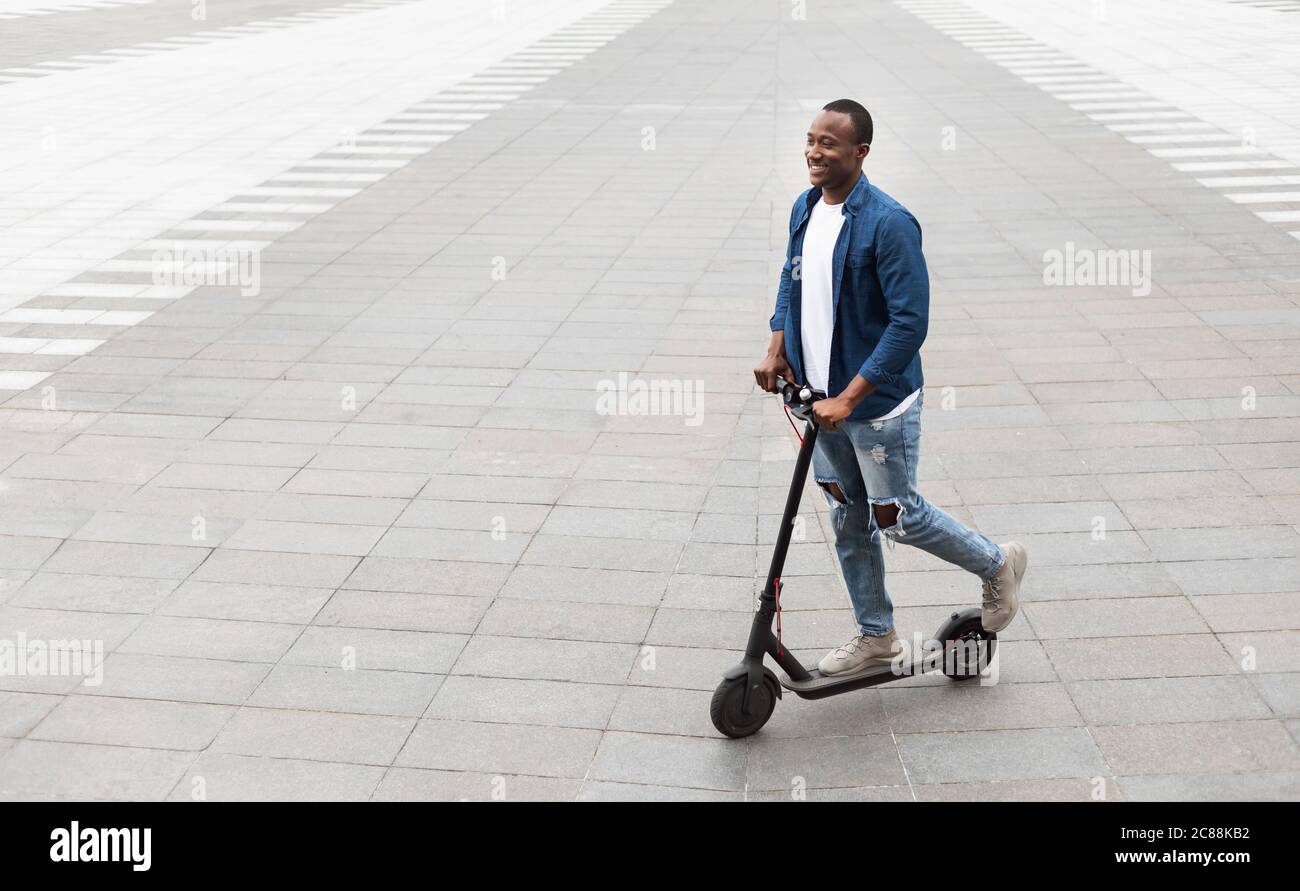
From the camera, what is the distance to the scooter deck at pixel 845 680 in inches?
187

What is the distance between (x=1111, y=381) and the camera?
823 centimetres

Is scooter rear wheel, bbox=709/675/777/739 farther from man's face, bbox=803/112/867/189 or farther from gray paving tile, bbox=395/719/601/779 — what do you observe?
man's face, bbox=803/112/867/189

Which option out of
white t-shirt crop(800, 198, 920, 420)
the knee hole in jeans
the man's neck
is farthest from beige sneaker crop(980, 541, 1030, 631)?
the man's neck

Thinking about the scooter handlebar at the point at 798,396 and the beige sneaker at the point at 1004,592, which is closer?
the scooter handlebar at the point at 798,396

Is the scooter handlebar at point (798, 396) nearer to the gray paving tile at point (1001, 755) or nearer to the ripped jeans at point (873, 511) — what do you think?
the ripped jeans at point (873, 511)

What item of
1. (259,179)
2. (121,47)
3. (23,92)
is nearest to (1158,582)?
(259,179)

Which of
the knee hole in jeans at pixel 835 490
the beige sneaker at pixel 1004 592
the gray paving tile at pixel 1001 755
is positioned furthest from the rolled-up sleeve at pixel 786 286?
the gray paving tile at pixel 1001 755

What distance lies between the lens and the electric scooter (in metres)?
4.54

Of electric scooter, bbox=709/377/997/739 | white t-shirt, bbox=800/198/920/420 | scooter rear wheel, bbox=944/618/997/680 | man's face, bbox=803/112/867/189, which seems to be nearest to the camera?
man's face, bbox=803/112/867/189

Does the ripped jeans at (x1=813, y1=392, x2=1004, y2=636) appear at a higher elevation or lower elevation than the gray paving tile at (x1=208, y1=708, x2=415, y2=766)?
higher

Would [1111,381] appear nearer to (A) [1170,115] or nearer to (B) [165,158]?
(A) [1170,115]

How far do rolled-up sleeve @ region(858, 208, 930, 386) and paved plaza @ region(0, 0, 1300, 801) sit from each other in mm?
1277

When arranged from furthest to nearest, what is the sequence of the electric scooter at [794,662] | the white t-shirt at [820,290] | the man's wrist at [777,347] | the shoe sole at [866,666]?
1. the shoe sole at [866,666]
2. the man's wrist at [777,347]
3. the electric scooter at [794,662]
4. the white t-shirt at [820,290]
